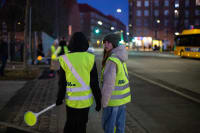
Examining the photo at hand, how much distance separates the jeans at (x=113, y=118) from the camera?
12.1 feet

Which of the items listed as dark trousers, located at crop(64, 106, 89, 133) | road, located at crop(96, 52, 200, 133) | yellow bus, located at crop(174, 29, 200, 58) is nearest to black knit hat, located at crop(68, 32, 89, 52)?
dark trousers, located at crop(64, 106, 89, 133)

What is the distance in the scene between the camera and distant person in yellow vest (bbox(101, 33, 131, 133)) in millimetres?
3561

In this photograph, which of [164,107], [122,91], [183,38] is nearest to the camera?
[122,91]

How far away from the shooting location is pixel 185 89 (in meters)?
10.3

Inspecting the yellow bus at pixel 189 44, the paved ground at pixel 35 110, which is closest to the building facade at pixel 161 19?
the yellow bus at pixel 189 44

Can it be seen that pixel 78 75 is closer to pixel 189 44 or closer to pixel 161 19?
pixel 189 44

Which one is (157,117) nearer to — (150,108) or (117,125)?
(150,108)

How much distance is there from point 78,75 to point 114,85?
493 mm

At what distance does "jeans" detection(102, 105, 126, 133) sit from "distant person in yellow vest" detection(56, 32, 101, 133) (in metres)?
0.28

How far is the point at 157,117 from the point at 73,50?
3.49 metres

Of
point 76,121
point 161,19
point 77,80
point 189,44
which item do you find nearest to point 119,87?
point 77,80

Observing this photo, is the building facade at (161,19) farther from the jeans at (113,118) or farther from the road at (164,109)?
the jeans at (113,118)

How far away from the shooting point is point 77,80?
3480mm

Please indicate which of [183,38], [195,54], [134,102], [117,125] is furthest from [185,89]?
[183,38]
